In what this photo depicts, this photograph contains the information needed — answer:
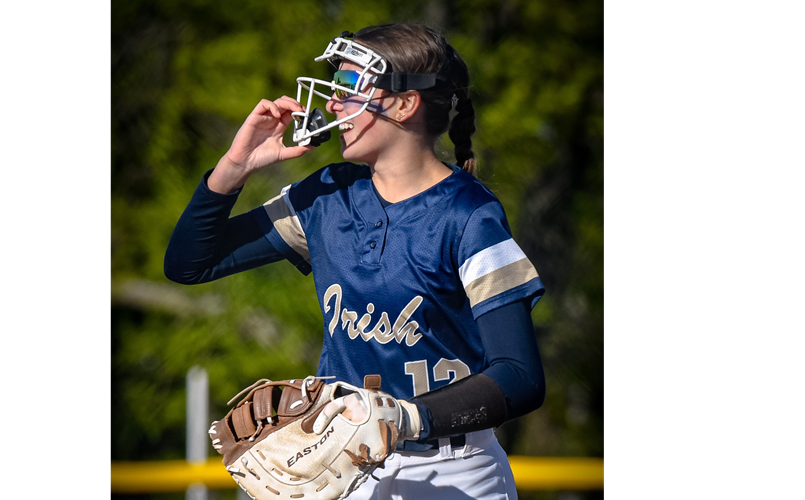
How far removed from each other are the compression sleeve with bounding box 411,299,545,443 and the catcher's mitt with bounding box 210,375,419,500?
0.04 metres

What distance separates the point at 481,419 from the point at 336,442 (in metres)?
0.24

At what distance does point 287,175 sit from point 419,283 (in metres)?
2.00

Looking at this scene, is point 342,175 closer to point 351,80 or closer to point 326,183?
point 326,183

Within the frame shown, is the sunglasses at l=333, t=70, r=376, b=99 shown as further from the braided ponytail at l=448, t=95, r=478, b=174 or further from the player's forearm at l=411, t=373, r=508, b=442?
the player's forearm at l=411, t=373, r=508, b=442

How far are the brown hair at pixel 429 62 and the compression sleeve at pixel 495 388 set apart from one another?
0.46 metres

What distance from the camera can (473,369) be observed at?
1.45 metres

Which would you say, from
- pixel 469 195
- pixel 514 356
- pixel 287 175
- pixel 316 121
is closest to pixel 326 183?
pixel 316 121

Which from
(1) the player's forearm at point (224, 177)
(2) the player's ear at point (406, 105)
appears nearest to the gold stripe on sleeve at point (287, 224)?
(1) the player's forearm at point (224, 177)

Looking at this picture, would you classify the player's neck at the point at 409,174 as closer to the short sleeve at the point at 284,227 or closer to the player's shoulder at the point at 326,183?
the player's shoulder at the point at 326,183

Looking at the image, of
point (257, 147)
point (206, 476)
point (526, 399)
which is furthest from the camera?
point (206, 476)

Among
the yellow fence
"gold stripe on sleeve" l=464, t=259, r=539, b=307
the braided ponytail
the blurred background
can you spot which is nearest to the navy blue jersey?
"gold stripe on sleeve" l=464, t=259, r=539, b=307

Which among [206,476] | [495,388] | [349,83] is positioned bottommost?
[206,476]

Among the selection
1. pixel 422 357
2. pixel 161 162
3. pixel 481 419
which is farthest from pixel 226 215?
pixel 161 162

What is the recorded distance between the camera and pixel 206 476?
2.63m
